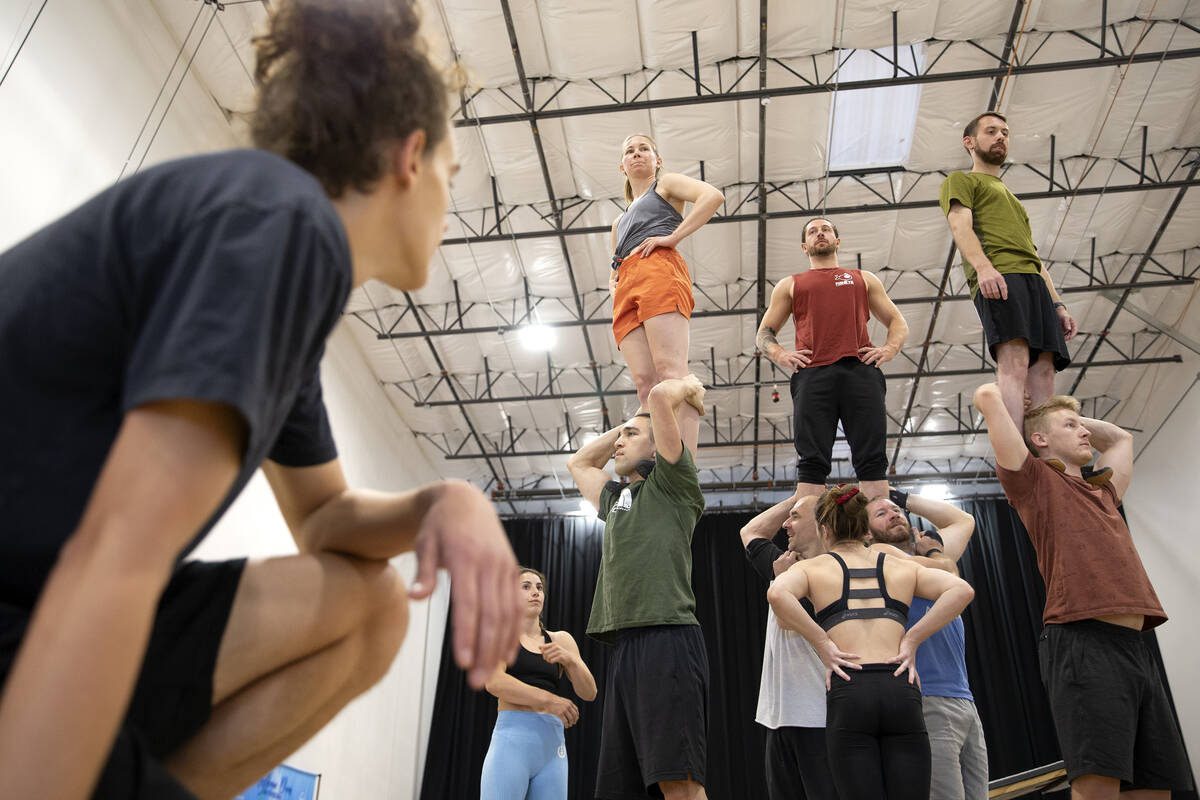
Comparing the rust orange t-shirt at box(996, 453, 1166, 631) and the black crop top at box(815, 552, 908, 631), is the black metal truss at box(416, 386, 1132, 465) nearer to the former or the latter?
the rust orange t-shirt at box(996, 453, 1166, 631)

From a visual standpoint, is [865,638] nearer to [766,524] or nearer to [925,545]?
[925,545]

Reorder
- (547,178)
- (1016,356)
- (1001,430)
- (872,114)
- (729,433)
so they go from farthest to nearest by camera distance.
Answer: (729,433)
(547,178)
(872,114)
(1016,356)
(1001,430)

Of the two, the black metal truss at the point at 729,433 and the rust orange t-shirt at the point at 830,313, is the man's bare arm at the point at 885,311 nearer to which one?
the rust orange t-shirt at the point at 830,313

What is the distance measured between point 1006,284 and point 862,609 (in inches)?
66.6

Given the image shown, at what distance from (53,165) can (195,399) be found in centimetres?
684

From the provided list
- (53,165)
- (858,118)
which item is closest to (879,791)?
(53,165)

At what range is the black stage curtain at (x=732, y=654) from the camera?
12359 mm

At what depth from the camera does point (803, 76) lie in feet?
28.0

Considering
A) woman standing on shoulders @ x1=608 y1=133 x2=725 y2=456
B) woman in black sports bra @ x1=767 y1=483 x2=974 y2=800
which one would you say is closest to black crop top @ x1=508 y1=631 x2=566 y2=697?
woman standing on shoulders @ x1=608 y1=133 x2=725 y2=456

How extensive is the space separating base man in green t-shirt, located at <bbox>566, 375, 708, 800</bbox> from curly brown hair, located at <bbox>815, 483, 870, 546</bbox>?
56 cm

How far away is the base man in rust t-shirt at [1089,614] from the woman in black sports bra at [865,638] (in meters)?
0.40

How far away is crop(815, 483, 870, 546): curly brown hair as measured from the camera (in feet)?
11.3

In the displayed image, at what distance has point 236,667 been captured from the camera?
99cm

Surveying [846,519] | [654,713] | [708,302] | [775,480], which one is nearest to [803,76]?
[708,302]
